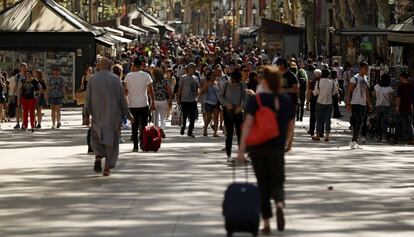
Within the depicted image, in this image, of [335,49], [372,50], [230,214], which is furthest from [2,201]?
[335,49]

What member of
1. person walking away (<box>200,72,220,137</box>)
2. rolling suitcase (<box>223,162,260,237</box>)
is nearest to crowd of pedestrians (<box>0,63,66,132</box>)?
person walking away (<box>200,72,220,137</box>)

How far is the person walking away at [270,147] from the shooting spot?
1116 cm

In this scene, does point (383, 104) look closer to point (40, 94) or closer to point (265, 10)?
point (40, 94)

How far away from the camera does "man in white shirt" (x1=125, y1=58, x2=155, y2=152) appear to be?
2136 centimetres

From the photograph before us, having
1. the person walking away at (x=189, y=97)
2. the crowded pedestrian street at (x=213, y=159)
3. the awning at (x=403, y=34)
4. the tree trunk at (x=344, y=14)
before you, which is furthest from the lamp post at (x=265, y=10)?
the person walking away at (x=189, y=97)

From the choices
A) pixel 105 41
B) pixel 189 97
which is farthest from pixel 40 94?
pixel 105 41

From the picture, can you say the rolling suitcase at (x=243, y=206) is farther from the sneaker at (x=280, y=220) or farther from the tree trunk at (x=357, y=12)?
the tree trunk at (x=357, y=12)

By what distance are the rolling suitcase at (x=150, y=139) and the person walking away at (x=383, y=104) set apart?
Result: 20.5ft

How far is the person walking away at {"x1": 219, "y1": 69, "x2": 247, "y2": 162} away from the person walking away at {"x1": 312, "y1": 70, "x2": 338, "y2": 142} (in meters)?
5.28

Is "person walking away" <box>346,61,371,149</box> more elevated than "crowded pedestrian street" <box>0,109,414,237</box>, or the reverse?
"person walking away" <box>346,61,371,149</box>

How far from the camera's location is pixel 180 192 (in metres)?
15.3

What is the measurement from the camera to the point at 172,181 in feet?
54.9

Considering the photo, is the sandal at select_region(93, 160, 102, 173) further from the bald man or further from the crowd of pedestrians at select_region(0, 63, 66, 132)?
the crowd of pedestrians at select_region(0, 63, 66, 132)

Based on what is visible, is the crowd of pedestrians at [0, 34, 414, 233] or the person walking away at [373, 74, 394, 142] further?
the person walking away at [373, 74, 394, 142]
